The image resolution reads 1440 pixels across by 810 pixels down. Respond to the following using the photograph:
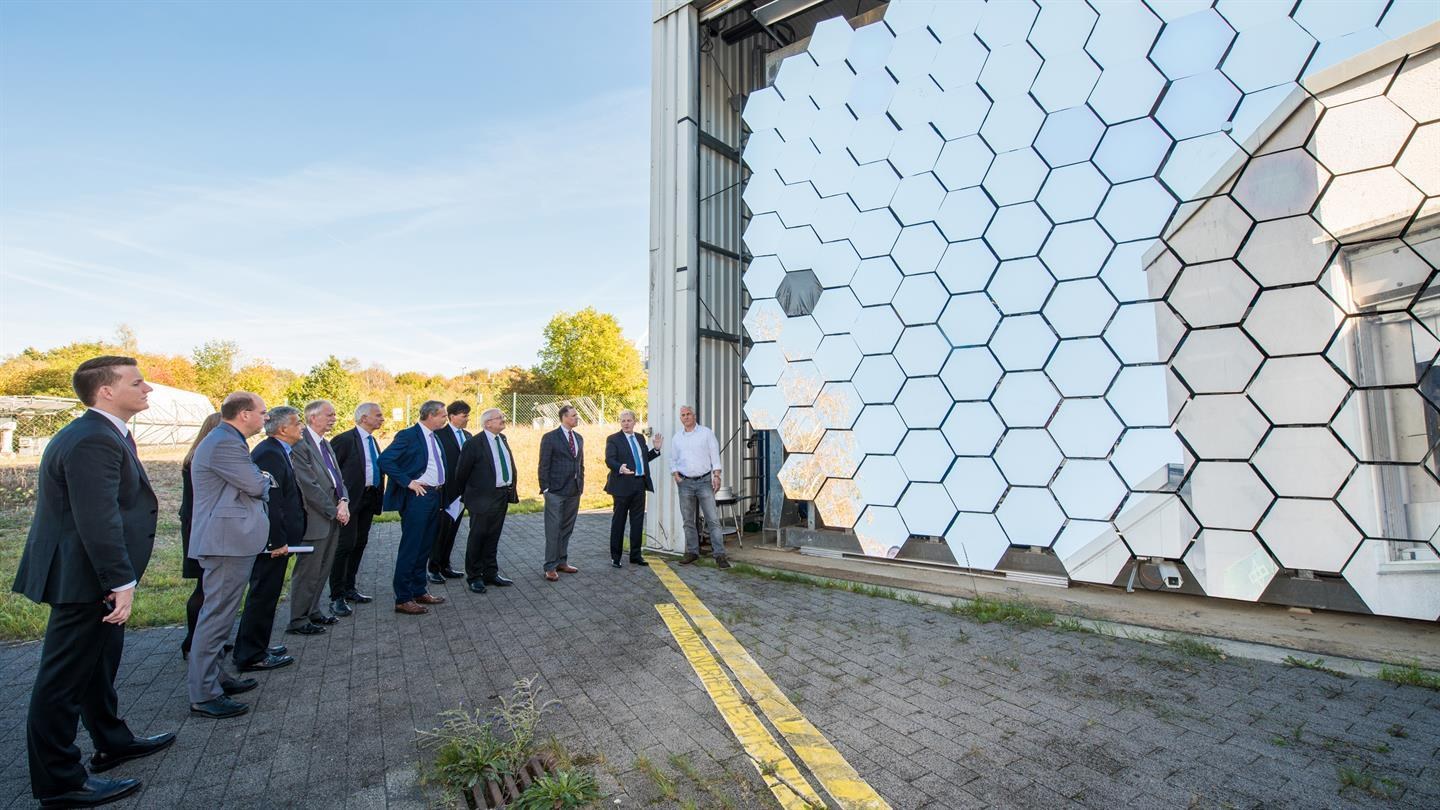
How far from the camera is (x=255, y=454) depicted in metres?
3.23

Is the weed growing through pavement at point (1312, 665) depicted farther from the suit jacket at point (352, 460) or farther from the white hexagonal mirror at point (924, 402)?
the suit jacket at point (352, 460)

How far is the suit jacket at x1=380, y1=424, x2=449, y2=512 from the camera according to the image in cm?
432

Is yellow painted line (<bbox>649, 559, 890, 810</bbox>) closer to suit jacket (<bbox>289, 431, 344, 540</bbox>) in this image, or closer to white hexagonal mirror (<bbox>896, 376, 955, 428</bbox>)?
white hexagonal mirror (<bbox>896, 376, 955, 428</bbox>)

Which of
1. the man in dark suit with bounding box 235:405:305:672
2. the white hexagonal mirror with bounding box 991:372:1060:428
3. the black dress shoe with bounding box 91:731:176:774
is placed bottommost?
the black dress shoe with bounding box 91:731:176:774

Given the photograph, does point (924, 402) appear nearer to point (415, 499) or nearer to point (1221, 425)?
point (1221, 425)

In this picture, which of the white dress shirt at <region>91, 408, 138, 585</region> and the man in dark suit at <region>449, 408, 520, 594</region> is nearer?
the white dress shirt at <region>91, 408, 138, 585</region>

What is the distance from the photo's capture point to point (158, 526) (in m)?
8.11

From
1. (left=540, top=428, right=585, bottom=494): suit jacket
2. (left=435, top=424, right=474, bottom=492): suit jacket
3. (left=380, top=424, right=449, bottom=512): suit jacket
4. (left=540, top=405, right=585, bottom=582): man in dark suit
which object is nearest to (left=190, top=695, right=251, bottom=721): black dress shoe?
(left=380, top=424, right=449, bottom=512): suit jacket

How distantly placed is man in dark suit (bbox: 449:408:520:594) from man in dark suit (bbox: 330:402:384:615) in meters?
0.55

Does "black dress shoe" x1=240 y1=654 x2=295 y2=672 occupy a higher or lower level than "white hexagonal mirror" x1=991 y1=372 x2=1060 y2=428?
lower

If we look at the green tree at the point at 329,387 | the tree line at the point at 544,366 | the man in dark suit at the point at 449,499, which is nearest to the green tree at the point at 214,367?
the tree line at the point at 544,366

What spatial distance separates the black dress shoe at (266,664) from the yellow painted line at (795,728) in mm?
2083

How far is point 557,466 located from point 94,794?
3304mm

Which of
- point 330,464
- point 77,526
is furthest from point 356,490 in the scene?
point 77,526
